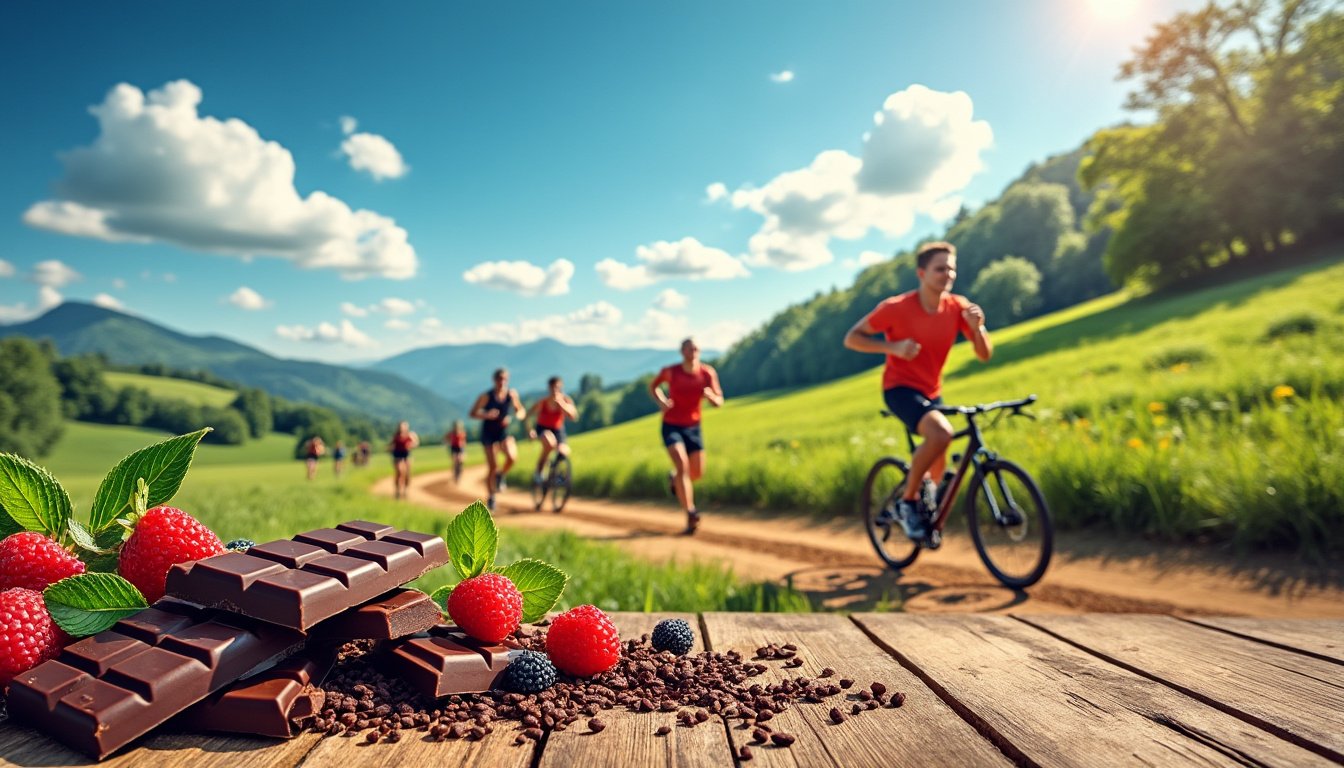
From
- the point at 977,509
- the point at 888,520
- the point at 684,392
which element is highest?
the point at 684,392

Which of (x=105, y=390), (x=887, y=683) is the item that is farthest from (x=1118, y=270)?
(x=105, y=390)

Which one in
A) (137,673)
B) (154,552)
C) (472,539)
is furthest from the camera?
(472,539)

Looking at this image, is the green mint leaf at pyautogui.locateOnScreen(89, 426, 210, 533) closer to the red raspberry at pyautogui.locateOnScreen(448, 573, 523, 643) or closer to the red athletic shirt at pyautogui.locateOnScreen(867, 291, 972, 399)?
the red raspberry at pyautogui.locateOnScreen(448, 573, 523, 643)

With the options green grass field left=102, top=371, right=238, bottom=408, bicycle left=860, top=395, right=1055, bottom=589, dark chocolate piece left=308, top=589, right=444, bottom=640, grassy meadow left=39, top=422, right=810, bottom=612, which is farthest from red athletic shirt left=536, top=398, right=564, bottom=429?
green grass field left=102, top=371, right=238, bottom=408

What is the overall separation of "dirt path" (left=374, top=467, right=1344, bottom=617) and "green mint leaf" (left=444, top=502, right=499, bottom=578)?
3958mm

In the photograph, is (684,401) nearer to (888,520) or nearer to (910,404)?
(888,520)

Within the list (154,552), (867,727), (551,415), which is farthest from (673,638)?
(551,415)

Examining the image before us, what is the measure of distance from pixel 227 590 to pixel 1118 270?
1947 inches

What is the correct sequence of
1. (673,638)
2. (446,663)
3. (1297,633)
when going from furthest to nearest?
1. (1297,633)
2. (673,638)
3. (446,663)

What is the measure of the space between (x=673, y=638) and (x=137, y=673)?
3.99 ft

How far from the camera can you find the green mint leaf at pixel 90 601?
4.99ft

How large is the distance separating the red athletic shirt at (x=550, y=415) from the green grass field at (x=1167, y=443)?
332 centimetres

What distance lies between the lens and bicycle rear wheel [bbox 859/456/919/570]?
7.04 metres

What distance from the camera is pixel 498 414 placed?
1409 cm
